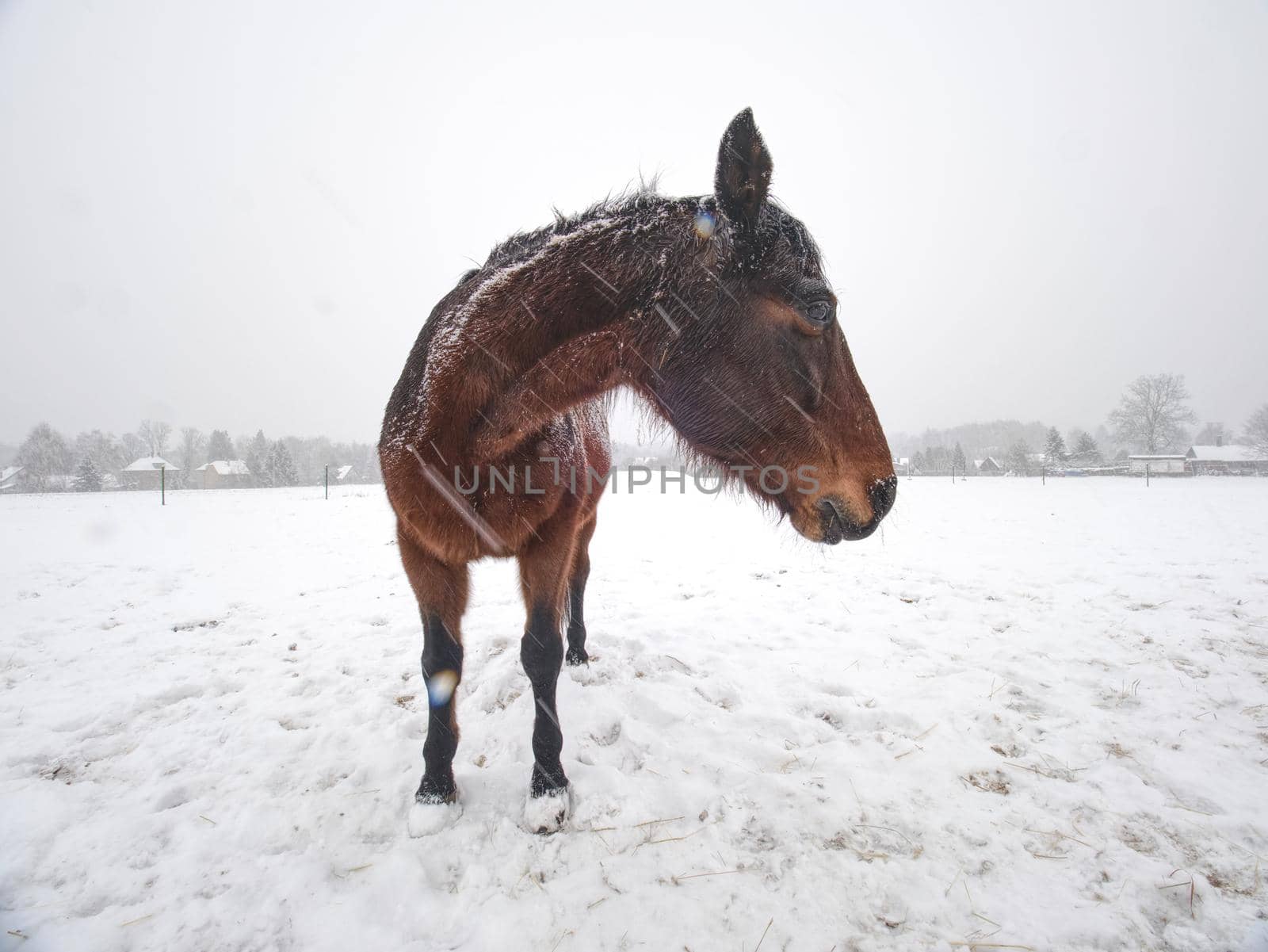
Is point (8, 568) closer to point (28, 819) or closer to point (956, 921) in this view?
point (28, 819)

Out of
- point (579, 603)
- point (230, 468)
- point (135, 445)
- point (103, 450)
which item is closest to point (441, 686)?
point (579, 603)

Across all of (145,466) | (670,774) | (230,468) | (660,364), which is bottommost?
(670,774)

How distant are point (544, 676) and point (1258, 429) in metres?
83.5

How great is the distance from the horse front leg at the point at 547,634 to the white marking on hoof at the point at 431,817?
0.38 meters

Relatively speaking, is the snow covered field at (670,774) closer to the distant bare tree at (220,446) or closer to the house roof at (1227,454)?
the house roof at (1227,454)

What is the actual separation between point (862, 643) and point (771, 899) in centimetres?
284

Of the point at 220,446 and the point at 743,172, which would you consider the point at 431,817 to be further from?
the point at 220,446

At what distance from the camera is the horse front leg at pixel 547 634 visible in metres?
2.50

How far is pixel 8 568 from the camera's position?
6.91 meters

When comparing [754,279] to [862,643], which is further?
[862,643]

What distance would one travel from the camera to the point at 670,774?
264cm

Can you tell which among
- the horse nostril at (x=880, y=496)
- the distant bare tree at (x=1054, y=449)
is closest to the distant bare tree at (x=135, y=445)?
the horse nostril at (x=880, y=496)

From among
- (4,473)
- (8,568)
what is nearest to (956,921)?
(8,568)

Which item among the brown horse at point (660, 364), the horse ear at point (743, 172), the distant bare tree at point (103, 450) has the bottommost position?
the brown horse at point (660, 364)
